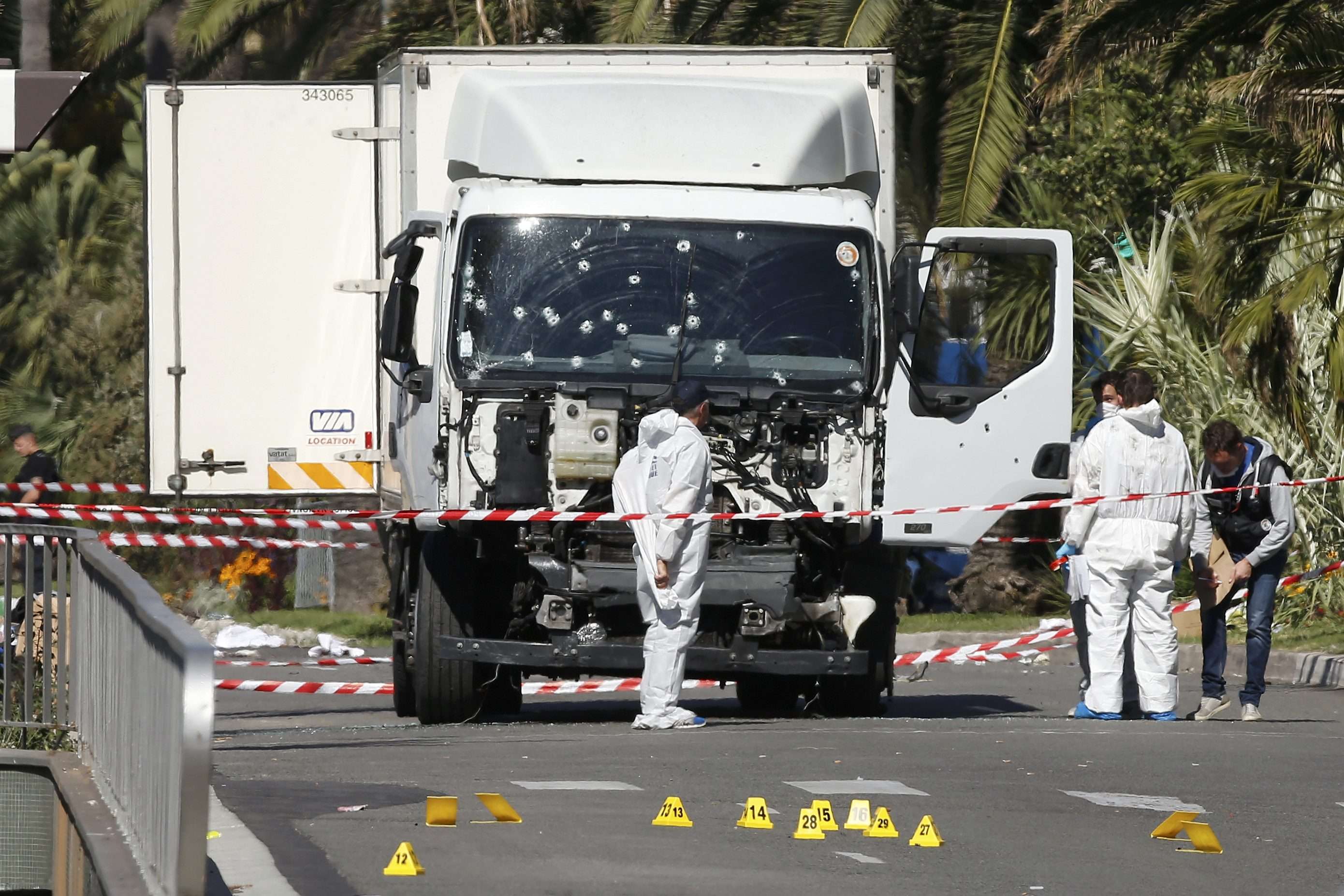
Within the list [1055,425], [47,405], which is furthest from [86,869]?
[47,405]

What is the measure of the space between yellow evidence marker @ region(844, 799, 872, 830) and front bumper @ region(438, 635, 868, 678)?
10.6ft

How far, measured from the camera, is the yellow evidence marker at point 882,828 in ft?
23.3

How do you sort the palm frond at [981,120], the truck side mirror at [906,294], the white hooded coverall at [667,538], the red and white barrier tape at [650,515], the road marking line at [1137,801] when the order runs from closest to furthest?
the road marking line at [1137,801]
the white hooded coverall at [667,538]
the red and white barrier tape at [650,515]
the truck side mirror at [906,294]
the palm frond at [981,120]

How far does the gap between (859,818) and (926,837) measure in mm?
287

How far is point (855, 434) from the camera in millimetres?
10453

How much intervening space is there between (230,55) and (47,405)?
185 inches

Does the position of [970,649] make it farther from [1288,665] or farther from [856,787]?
[856,787]

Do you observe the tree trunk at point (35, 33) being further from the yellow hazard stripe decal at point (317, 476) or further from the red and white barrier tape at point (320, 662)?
the yellow hazard stripe decal at point (317, 476)

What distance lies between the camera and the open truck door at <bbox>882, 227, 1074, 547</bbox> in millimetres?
10594

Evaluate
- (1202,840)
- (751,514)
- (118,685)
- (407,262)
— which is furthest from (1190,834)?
(407,262)

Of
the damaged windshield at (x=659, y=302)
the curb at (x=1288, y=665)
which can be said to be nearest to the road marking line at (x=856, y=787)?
the damaged windshield at (x=659, y=302)

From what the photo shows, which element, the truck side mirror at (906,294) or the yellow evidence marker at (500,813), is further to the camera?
the truck side mirror at (906,294)

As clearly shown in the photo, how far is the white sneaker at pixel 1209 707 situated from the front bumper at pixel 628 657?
227 cm

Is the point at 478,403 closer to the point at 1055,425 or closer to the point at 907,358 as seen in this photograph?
the point at 907,358
